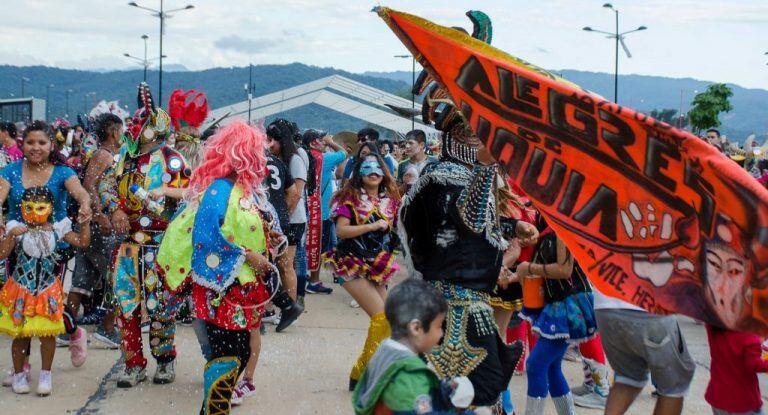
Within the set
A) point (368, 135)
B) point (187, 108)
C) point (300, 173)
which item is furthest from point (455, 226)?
point (368, 135)

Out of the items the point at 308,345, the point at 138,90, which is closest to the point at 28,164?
the point at 138,90

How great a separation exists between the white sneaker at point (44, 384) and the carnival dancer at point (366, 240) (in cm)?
213

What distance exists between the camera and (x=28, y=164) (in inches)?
255

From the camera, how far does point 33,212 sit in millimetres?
6359

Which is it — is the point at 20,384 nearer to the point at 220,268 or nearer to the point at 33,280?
the point at 33,280

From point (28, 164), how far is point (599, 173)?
4.41 meters

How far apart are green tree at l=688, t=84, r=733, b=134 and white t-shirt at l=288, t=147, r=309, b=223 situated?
32.0 meters

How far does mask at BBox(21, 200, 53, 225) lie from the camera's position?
6355 mm

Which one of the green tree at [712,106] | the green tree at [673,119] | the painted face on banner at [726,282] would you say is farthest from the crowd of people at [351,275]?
the green tree at [712,106]

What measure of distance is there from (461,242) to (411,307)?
3.13ft

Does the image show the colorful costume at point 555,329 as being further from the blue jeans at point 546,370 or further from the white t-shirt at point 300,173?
the white t-shirt at point 300,173

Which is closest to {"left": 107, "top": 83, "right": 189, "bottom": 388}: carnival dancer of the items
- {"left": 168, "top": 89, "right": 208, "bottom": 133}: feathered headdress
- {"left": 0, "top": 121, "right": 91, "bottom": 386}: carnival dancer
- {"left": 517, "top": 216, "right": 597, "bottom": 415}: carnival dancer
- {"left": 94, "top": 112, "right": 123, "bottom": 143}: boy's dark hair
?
{"left": 168, "top": 89, "right": 208, "bottom": 133}: feathered headdress

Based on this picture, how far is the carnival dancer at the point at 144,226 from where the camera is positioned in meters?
6.78

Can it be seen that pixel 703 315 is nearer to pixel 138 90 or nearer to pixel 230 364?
pixel 230 364
